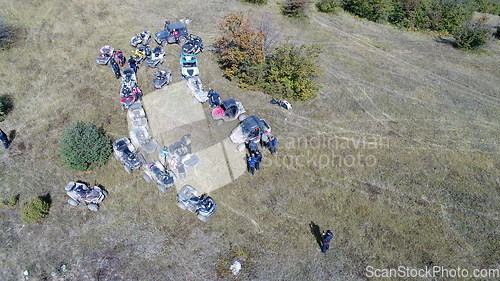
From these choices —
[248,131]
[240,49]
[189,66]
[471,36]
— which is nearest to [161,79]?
[189,66]

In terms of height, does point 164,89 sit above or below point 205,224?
above

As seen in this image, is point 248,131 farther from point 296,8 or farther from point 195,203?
point 296,8


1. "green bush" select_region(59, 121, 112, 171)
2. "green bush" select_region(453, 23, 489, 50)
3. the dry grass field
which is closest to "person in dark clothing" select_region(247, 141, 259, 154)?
the dry grass field

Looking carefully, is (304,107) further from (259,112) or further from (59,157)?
(59,157)

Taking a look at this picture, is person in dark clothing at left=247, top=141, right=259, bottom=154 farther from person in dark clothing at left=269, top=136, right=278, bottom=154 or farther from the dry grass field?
the dry grass field

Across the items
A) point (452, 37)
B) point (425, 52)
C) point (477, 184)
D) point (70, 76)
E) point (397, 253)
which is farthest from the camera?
point (452, 37)

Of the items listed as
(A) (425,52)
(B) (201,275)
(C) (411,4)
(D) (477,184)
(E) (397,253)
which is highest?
(C) (411,4)

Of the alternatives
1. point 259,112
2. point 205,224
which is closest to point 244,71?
point 259,112
